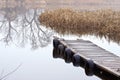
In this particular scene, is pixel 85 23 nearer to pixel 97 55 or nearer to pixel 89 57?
pixel 97 55

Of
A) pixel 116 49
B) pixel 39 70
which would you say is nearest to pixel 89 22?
pixel 116 49

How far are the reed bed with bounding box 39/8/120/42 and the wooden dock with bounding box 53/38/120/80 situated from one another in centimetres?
413

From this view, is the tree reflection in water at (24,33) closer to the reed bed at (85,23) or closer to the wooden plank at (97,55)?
the reed bed at (85,23)

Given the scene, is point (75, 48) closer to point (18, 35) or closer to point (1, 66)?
point (1, 66)

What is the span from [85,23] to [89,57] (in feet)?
30.4

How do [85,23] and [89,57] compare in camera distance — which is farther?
[85,23]

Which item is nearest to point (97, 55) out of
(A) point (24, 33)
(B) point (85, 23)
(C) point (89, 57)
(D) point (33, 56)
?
(C) point (89, 57)

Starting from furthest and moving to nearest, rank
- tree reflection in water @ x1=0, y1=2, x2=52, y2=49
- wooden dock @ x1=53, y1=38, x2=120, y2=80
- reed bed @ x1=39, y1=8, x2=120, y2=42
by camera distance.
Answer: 1. reed bed @ x1=39, y1=8, x2=120, y2=42
2. tree reflection in water @ x1=0, y1=2, x2=52, y2=49
3. wooden dock @ x1=53, y1=38, x2=120, y2=80

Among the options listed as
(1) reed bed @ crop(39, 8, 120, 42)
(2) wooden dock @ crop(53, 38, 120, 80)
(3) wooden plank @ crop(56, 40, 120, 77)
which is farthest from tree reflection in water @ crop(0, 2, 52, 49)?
(3) wooden plank @ crop(56, 40, 120, 77)

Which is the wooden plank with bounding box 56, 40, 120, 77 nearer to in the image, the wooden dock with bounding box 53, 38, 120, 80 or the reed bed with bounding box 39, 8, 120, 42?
the wooden dock with bounding box 53, 38, 120, 80

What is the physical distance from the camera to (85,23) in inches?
870

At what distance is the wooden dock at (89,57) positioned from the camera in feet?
37.0

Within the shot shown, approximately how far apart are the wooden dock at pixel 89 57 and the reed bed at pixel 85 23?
4134 millimetres

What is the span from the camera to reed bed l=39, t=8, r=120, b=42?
1995 cm
